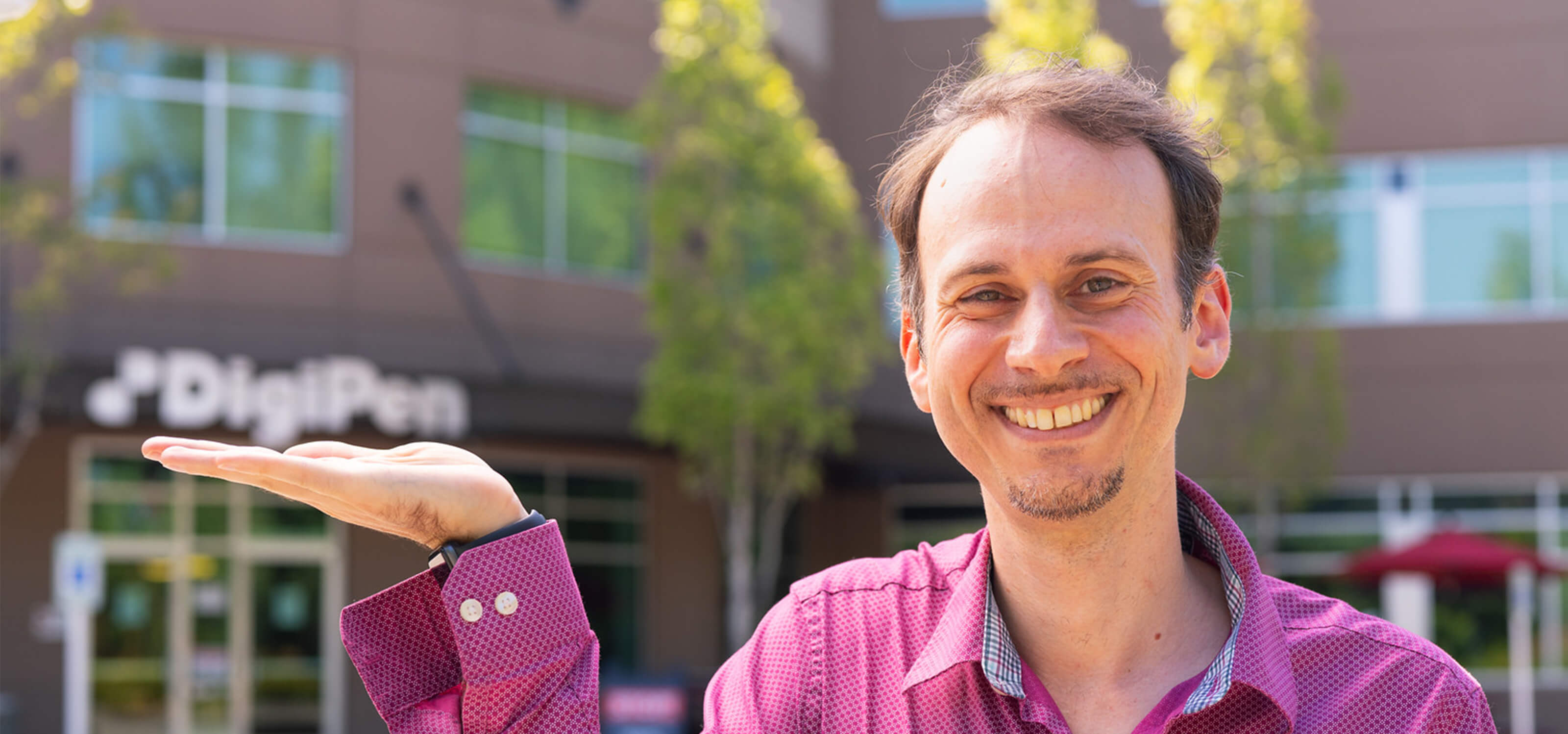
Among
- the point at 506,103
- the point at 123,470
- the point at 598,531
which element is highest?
the point at 506,103

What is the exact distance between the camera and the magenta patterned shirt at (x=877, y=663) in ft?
6.07

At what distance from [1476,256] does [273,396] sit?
630 inches

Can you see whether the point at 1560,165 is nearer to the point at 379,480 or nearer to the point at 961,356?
the point at 961,356

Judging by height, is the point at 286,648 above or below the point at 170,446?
below

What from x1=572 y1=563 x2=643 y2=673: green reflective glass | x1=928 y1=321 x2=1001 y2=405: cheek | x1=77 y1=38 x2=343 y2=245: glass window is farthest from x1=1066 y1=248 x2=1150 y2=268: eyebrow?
x1=572 y1=563 x2=643 y2=673: green reflective glass

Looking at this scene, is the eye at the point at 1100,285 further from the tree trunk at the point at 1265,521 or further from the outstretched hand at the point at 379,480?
the tree trunk at the point at 1265,521

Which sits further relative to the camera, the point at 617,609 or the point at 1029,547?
the point at 617,609

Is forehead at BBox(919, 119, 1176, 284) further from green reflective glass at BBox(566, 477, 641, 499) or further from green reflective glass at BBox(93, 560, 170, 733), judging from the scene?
green reflective glass at BBox(566, 477, 641, 499)

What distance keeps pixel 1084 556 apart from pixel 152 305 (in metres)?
16.2

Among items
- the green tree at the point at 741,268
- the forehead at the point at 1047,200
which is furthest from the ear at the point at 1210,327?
the green tree at the point at 741,268

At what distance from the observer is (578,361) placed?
19.3 metres

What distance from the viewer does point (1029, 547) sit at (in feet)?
6.50

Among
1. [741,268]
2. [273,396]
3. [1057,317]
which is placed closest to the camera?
[1057,317]

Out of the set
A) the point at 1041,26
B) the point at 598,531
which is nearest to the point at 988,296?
the point at 1041,26
